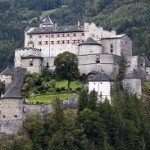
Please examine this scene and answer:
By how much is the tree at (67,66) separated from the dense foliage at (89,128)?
8.69 meters

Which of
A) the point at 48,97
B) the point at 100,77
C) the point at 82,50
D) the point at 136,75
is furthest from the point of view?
the point at 82,50

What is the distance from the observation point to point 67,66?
9031cm

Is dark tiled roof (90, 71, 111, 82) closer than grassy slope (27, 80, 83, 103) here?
Yes

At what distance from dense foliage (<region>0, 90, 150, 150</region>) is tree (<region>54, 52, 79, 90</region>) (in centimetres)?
869

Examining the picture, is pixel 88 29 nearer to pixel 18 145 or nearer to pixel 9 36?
pixel 18 145

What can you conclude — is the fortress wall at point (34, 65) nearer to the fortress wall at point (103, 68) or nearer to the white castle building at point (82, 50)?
the white castle building at point (82, 50)

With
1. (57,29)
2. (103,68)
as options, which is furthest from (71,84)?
(57,29)

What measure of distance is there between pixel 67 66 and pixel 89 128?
13558 mm

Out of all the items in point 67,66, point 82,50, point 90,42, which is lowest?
point 67,66

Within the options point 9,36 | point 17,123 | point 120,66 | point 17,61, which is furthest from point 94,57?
point 9,36


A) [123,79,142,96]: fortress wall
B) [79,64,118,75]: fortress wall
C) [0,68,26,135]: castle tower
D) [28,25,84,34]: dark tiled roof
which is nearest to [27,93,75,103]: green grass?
[0,68,26,135]: castle tower

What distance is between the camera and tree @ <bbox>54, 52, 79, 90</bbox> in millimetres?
90000

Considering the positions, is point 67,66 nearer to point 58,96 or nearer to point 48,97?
point 48,97

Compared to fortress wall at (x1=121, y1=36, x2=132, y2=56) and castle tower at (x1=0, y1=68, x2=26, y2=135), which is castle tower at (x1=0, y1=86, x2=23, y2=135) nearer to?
castle tower at (x1=0, y1=68, x2=26, y2=135)
